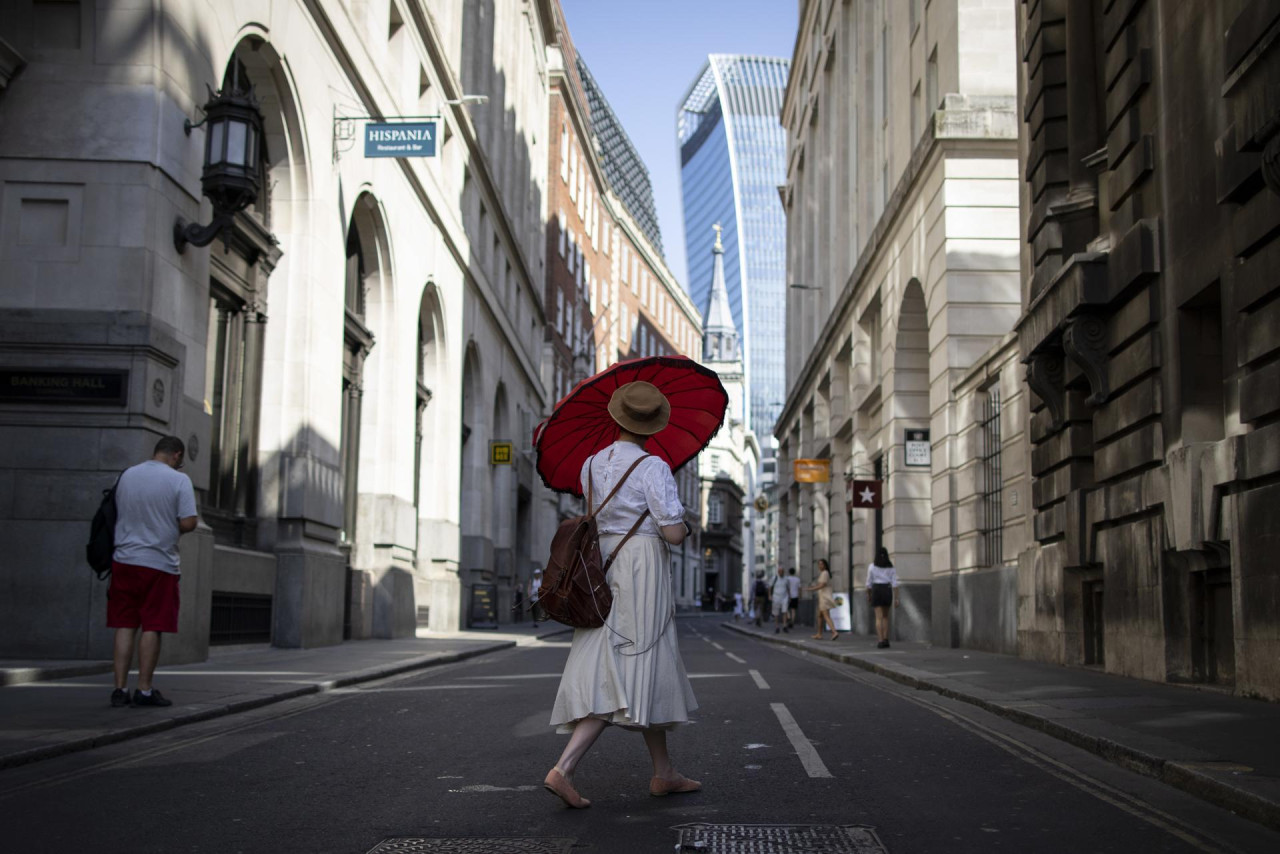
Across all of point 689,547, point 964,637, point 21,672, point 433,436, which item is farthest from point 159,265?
point 689,547

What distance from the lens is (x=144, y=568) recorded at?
9.05m

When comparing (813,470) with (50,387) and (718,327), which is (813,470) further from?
(718,327)

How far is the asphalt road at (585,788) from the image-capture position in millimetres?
5113

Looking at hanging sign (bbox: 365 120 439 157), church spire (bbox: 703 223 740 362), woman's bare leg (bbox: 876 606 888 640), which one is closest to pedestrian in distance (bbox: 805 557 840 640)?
woman's bare leg (bbox: 876 606 888 640)

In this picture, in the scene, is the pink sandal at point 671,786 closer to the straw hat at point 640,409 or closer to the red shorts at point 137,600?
Result: the straw hat at point 640,409


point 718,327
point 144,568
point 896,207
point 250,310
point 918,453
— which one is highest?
point 718,327

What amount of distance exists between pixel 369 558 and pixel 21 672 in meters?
13.1

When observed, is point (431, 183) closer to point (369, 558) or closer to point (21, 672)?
point (369, 558)

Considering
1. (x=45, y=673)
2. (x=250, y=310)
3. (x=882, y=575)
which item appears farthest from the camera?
(x=882, y=575)

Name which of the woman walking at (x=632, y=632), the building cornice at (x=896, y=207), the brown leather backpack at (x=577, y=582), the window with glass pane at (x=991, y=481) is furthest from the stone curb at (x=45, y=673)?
the building cornice at (x=896, y=207)

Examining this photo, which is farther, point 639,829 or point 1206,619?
point 1206,619

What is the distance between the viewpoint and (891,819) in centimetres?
543

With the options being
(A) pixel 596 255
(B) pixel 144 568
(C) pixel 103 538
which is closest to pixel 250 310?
(C) pixel 103 538

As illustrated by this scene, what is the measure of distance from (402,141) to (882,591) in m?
10.8
